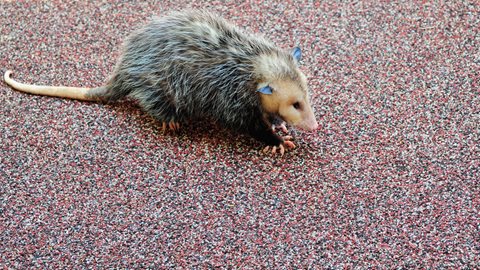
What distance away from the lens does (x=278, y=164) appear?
7.66 feet

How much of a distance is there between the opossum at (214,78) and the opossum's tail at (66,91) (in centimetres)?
12

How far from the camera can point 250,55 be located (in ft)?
7.68

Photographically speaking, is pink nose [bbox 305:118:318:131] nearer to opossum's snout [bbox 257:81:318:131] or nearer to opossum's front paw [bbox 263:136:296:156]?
opossum's snout [bbox 257:81:318:131]

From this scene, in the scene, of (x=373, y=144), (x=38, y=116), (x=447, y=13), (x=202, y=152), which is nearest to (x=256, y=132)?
(x=202, y=152)

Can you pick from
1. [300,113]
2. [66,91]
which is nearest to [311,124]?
[300,113]

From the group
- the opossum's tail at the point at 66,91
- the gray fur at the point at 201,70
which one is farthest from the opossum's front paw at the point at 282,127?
the opossum's tail at the point at 66,91

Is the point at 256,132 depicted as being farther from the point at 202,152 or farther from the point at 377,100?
the point at 377,100

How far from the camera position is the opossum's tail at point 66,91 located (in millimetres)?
2584

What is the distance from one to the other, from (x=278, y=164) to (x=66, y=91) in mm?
991

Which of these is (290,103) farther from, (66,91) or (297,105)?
(66,91)

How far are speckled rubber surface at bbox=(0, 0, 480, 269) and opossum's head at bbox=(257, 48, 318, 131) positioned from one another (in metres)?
0.16

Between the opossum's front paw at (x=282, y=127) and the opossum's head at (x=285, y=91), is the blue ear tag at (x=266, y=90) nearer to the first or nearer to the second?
the opossum's head at (x=285, y=91)

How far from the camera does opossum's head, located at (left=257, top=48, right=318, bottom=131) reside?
2.27 m

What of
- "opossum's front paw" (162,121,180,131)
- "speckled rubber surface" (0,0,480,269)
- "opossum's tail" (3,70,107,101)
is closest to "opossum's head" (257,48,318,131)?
"speckled rubber surface" (0,0,480,269)
